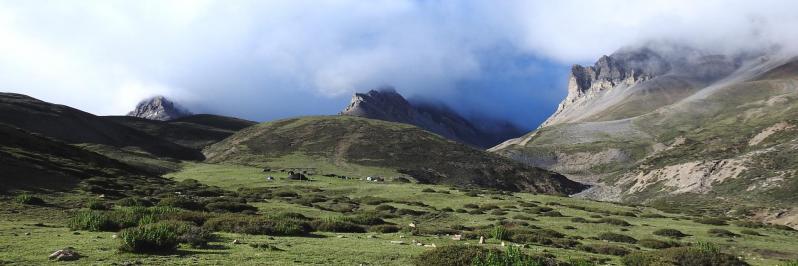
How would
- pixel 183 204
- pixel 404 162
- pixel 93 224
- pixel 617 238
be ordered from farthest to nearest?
pixel 404 162
pixel 183 204
pixel 617 238
pixel 93 224

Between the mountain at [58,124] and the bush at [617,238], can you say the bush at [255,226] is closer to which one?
the bush at [617,238]

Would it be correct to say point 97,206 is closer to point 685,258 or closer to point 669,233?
point 685,258

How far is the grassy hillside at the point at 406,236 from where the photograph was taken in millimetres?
20547

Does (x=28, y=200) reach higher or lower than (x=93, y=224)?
higher

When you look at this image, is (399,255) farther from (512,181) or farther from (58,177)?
(512,181)

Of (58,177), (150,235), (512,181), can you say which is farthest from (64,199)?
(512,181)

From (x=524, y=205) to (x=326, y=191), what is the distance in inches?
1054

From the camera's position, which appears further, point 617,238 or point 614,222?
point 614,222

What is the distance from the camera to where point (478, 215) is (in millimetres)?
53844

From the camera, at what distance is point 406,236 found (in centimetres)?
3194

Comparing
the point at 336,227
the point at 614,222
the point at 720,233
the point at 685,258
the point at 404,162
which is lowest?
the point at 720,233

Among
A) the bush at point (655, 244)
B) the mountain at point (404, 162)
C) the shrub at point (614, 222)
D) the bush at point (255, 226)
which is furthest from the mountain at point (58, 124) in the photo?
the bush at point (655, 244)

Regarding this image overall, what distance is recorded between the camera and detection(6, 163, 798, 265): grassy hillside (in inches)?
809

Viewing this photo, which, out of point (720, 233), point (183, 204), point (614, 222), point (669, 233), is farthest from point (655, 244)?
point (183, 204)
